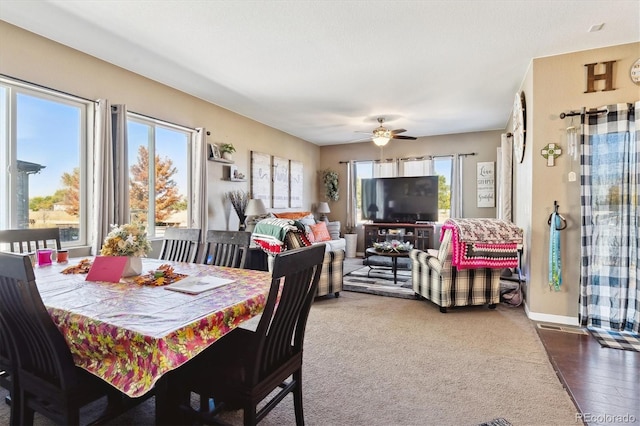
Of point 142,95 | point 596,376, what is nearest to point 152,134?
point 142,95

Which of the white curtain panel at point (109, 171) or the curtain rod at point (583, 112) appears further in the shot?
the white curtain panel at point (109, 171)

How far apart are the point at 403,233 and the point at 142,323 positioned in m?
5.79

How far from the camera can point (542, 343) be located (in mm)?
2748

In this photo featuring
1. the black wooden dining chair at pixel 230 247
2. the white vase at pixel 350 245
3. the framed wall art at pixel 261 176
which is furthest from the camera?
the white vase at pixel 350 245

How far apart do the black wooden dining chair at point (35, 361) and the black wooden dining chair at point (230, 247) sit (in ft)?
3.42

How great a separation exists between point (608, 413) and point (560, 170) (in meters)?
2.20

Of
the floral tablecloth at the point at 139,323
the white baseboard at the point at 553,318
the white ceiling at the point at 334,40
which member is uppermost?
the white ceiling at the point at 334,40

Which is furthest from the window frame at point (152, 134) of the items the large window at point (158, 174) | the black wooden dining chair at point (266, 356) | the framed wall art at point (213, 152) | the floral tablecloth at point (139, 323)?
the black wooden dining chair at point (266, 356)

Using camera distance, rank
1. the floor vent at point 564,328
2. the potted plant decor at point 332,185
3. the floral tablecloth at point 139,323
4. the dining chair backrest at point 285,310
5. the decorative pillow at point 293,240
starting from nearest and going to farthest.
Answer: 1. the floral tablecloth at point 139,323
2. the dining chair backrest at point 285,310
3. the floor vent at point 564,328
4. the decorative pillow at point 293,240
5. the potted plant decor at point 332,185

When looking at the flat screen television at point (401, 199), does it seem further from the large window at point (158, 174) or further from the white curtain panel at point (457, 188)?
the large window at point (158, 174)

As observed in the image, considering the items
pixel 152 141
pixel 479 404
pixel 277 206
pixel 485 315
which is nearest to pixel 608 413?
pixel 479 404

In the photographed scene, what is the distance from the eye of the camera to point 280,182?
6406mm

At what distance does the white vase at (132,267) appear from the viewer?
6.16 ft

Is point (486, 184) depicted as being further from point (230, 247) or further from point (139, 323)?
point (139, 323)
